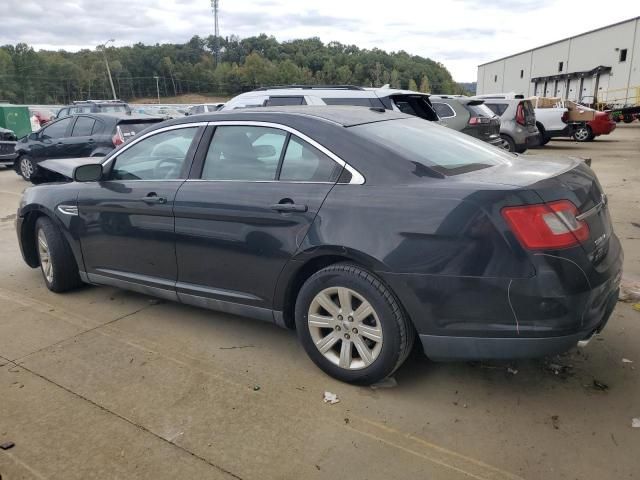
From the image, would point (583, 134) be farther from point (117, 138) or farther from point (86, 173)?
point (86, 173)

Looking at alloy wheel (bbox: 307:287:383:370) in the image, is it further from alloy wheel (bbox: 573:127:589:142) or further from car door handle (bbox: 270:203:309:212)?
alloy wheel (bbox: 573:127:589:142)

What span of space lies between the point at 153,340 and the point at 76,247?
4.09ft

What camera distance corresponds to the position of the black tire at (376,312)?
2854 millimetres

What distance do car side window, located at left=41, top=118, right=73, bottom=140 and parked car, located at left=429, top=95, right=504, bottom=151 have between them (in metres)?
7.99

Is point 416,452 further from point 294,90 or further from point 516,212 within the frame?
point 294,90

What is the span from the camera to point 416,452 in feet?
8.36

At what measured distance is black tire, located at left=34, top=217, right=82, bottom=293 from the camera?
4.58 metres

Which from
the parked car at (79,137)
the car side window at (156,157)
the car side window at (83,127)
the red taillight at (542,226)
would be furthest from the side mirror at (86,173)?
the car side window at (83,127)

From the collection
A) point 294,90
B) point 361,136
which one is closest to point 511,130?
point 294,90

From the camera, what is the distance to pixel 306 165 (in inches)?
127

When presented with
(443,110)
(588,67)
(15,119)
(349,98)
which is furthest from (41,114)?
(588,67)

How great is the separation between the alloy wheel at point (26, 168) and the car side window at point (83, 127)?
172 centimetres

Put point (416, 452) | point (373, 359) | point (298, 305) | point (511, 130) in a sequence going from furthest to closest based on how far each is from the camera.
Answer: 1. point (511, 130)
2. point (298, 305)
3. point (373, 359)
4. point (416, 452)

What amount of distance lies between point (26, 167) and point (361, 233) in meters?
12.3
